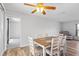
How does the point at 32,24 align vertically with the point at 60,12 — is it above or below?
below

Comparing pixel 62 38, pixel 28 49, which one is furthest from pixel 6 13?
pixel 62 38

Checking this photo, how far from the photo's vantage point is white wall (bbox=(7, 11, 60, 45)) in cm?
140

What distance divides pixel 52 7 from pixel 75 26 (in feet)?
1.70

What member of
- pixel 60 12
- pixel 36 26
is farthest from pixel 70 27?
pixel 36 26

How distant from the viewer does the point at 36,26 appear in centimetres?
147

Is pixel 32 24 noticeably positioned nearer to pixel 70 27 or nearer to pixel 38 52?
pixel 38 52

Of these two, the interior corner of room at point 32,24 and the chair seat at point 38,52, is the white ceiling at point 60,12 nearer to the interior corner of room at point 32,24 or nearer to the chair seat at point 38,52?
the interior corner of room at point 32,24

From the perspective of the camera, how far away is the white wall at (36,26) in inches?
55.2

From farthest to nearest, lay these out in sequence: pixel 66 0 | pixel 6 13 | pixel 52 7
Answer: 1. pixel 52 7
2. pixel 6 13
3. pixel 66 0

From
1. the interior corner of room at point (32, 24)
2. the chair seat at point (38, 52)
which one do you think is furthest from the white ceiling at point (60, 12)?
the chair seat at point (38, 52)

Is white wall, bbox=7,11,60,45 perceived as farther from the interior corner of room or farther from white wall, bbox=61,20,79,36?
white wall, bbox=61,20,79,36

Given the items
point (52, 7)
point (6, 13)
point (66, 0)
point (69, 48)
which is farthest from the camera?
point (69, 48)

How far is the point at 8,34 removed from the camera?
4.43 feet

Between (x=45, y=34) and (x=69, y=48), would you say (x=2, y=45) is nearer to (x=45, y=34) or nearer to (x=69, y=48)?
(x=45, y=34)
